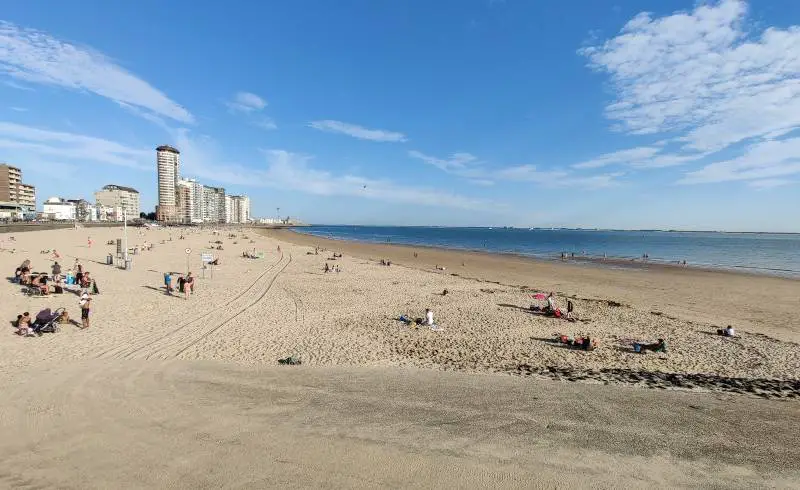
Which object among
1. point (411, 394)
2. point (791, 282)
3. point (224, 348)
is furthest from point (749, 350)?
point (791, 282)

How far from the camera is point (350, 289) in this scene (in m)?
21.8

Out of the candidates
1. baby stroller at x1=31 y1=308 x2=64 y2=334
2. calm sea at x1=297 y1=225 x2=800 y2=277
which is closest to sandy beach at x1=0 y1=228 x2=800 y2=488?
baby stroller at x1=31 y1=308 x2=64 y2=334

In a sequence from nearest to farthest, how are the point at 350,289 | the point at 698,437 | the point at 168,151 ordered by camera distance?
the point at 698,437 → the point at 350,289 → the point at 168,151

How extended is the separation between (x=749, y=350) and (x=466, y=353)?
9266 mm

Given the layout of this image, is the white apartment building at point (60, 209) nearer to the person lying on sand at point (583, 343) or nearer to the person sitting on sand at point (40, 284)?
the person sitting on sand at point (40, 284)

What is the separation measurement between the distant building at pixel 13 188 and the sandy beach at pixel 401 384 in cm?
13626

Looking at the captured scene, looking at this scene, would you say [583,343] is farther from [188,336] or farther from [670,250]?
[670,250]

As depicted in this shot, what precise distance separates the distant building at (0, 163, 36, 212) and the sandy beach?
13626 cm

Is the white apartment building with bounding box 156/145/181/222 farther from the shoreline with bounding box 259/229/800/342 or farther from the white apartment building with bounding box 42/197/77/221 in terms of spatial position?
the shoreline with bounding box 259/229/800/342

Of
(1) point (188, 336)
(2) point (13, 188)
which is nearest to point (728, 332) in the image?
(1) point (188, 336)

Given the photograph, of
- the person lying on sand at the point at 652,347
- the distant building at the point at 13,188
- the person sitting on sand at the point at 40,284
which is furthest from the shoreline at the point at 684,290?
the distant building at the point at 13,188

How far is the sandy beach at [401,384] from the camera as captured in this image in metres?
5.52

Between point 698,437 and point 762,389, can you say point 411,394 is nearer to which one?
point 698,437

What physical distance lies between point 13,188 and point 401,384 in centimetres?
16401
